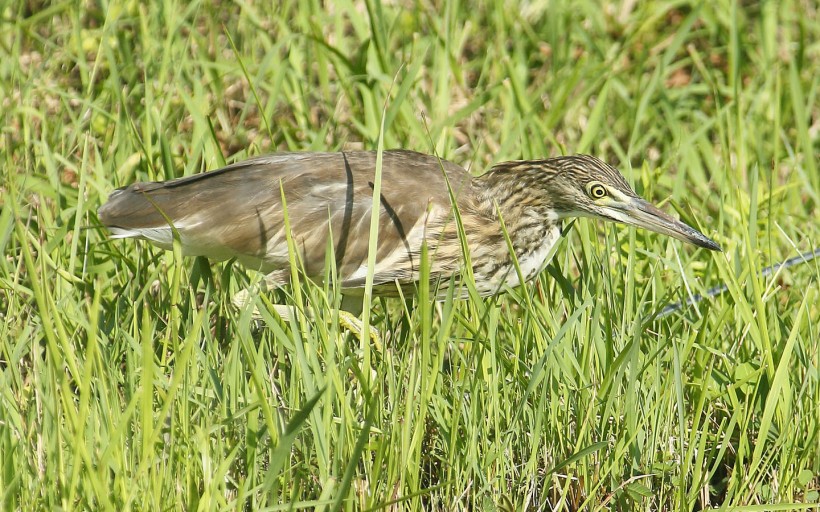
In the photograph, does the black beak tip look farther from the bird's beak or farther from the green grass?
the green grass

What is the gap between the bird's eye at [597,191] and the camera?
15.3 ft

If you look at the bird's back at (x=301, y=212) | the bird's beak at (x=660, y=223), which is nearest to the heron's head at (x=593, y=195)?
the bird's beak at (x=660, y=223)

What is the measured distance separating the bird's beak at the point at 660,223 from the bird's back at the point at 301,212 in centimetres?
67

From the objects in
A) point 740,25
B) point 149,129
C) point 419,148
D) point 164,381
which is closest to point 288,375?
point 164,381

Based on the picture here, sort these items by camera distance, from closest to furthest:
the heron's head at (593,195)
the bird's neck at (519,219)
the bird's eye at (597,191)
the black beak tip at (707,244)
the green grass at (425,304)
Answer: the green grass at (425,304)
the black beak tip at (707,244)
the heron's head at (593,195)
the bird's eye at (597,191)
the bird's neck at (519,219)

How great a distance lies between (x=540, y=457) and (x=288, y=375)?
38.5 inches

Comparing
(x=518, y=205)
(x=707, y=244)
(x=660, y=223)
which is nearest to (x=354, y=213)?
(x=518, y=205)

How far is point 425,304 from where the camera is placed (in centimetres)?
351

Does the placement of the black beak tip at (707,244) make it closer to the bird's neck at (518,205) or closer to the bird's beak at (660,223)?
the bird's beak at (660,223)

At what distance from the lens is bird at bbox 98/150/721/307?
460 centimetres

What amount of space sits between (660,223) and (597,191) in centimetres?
29

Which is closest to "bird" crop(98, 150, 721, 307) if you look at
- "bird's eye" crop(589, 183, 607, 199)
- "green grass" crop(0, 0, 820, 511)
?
"bird's eye" crop(589, 183, 607, 199)

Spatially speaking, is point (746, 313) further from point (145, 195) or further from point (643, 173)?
point (145, 195)

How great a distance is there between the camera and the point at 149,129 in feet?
17.2
